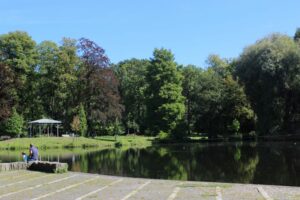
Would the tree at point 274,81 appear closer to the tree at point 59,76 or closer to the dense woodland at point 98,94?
the dense woodland at point 98,94

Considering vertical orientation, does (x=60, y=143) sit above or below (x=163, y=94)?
below

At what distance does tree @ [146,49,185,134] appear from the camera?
69.6m

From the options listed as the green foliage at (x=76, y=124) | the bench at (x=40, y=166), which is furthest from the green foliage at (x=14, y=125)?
the bench at (x=40, y=166)

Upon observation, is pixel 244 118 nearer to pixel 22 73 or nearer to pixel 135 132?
pixel 135 132

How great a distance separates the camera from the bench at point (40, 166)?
22.7 m

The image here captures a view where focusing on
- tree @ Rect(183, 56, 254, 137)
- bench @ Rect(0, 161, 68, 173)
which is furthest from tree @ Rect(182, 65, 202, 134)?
bench @ Rect(0, 161, 68, 173)

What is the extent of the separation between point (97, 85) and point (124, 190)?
55.8m

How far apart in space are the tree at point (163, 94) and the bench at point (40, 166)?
148 ft

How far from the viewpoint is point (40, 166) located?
78.5ft

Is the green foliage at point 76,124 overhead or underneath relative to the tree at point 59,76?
underneath

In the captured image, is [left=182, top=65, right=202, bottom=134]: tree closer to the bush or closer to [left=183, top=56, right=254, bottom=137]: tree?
[left=183, top=56, right=254, bottom=137]: tree

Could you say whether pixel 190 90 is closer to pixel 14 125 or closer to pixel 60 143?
pixel 14 125

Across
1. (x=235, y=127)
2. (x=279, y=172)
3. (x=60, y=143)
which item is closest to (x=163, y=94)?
(x=235, y=127)

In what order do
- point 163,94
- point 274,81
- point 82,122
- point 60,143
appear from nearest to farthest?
1. point 274,81
2. point 60,143
3. point 82,122
4. point 163,94
